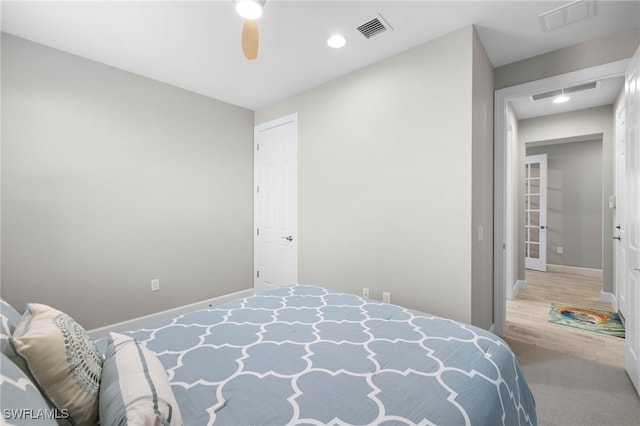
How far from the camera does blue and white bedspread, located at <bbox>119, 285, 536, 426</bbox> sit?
3.19 ft

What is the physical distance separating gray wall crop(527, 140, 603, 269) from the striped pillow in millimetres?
6946

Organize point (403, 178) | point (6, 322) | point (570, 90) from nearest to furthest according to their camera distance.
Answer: point (6, 322) < point (403, 178) < point (570, 90)

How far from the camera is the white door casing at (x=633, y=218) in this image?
2.00 metres

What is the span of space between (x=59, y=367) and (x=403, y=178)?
2.47 meters

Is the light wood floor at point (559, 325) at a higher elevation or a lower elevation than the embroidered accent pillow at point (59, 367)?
lower

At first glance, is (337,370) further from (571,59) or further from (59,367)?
(571,59)

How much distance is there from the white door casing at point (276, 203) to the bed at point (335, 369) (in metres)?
1.95

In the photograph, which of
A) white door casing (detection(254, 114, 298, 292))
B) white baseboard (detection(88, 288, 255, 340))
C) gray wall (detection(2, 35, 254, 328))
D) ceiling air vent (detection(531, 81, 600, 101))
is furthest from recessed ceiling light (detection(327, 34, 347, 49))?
white baseboard (detection(88, 288, 255, 340))

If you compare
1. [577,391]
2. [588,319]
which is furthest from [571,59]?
[588,319]

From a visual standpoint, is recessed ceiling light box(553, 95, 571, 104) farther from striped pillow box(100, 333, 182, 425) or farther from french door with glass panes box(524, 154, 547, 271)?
striped pillow box(100, 333, 182, 425)

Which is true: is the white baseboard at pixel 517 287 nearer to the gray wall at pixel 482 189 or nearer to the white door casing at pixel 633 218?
the gray wall at pixel 482 189

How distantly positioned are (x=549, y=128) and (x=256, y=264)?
4827 mm

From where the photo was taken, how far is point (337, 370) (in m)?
1.20

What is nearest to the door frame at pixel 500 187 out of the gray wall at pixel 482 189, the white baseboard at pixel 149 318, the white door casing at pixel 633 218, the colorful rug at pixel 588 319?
the gray wall at pixel 482 189
